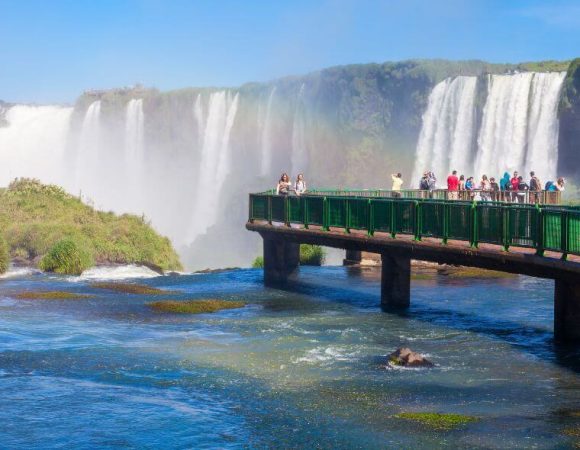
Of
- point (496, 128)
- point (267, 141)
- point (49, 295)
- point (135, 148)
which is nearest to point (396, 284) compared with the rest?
point (49, 295)

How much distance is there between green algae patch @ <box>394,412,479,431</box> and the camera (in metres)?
16.8

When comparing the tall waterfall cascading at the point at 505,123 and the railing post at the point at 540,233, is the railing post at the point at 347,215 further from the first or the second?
the tall waterfall cascading at the point at 505,123

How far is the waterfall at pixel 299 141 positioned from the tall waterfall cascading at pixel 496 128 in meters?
23.8

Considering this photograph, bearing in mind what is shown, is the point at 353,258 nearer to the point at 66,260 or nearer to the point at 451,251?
the point at 66,260

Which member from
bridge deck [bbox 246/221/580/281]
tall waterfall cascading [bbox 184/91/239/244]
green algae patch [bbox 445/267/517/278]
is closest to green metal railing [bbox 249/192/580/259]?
bridge deck [bbox 246/221/580/281]

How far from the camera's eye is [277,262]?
36906mm

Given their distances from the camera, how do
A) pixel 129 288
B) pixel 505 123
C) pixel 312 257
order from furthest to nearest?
pixel 505 123 < pixel 312 257 < pixel 129 288

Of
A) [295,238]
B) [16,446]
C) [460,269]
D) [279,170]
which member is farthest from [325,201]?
[279,170]

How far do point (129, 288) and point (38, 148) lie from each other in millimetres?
82343

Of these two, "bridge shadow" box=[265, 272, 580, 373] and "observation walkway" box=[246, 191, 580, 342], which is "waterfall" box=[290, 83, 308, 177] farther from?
"bridge shadow" box=[265, 272, 580, 373]

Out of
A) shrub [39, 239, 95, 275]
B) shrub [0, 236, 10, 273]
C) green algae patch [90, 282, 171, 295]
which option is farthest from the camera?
shrub [39, 239, 95, 275]

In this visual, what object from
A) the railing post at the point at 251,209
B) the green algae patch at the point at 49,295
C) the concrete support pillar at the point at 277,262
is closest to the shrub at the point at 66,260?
the railing post at the point at 251,209

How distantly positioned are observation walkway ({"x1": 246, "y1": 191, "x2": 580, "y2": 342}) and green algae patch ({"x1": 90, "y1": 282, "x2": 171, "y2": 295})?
4518mm

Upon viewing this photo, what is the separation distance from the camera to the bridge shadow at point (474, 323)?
2289cm
